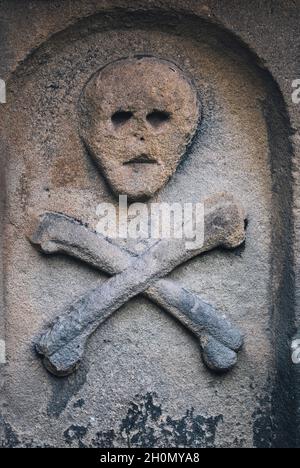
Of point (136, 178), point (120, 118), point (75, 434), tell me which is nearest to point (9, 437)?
point (75, 434)

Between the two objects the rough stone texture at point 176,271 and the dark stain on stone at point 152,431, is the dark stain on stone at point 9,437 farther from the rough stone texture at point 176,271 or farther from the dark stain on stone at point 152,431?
the dark stain on stone at point 152,431

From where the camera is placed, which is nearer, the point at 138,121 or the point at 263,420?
the point at 138,121

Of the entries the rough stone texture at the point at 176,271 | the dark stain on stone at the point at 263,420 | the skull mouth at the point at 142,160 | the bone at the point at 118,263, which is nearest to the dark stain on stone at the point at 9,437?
the rough stone texture at the point at 176,271

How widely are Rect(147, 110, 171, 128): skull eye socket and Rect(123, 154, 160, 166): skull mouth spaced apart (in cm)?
8

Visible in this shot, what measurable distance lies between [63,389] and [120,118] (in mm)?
685

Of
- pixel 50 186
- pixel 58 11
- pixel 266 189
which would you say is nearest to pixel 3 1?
pixel 58 11

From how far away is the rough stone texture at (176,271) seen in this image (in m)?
1.79

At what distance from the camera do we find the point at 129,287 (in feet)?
5.93

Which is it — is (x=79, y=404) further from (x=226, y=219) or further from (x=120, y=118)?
(x=120, y=118)

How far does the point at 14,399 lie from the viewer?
1835 millimetres

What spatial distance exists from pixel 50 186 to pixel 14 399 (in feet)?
1.75

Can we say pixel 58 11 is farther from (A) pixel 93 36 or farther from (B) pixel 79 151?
(B) pixel 79 151

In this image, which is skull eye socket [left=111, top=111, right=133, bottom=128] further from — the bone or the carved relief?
the bone

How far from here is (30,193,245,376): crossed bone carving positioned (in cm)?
180
